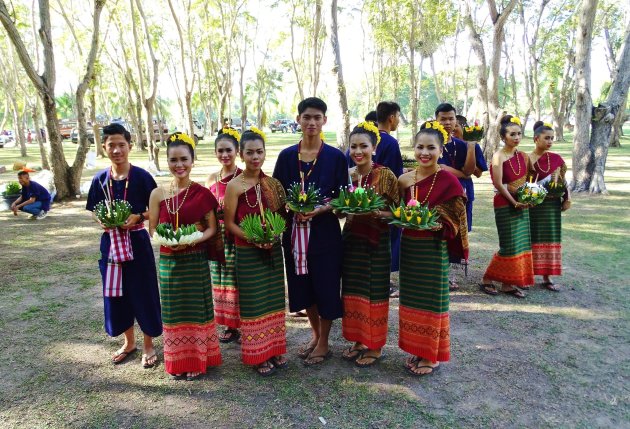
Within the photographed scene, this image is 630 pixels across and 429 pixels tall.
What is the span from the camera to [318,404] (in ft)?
10.7

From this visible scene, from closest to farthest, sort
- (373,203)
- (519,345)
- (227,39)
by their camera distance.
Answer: (373,203), (519,345), (227,39)

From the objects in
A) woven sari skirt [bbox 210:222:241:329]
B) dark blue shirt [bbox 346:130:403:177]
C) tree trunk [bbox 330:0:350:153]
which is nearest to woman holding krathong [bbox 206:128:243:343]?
woven sari skirt [bbox 210:222:241:329]

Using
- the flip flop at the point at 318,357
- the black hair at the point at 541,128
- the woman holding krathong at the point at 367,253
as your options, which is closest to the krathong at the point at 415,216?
the woman holding krathong at the point at 367,253

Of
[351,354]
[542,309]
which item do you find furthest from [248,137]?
[542,309]

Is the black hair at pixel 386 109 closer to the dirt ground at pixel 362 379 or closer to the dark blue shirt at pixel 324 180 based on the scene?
the dark blue shirt at pixel 324 180

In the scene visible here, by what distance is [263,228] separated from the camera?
3383 millimetres

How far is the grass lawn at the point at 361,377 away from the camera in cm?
312

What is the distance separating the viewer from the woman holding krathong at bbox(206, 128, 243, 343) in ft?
13.8

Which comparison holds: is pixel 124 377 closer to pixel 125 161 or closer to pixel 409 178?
pixel 125 161

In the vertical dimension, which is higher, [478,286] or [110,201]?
[110,201]

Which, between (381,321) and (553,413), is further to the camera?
(381,321)

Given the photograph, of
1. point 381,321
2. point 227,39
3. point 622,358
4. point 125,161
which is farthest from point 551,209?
point 227,39

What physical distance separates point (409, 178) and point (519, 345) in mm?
1918

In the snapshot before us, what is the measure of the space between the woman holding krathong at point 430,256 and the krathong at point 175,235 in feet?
5.52
